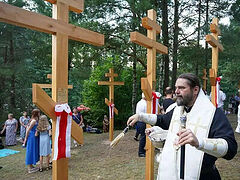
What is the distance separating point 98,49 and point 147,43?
247 inches

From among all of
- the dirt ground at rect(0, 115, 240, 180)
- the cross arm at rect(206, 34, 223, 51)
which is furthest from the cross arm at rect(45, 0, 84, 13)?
the dirt ground at rect(0, 115, 240, 180)

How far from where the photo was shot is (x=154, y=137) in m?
2.75

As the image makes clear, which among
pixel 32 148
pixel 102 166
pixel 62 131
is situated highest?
pixel 62 131

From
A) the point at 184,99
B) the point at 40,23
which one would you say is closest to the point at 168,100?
the point at 184,99

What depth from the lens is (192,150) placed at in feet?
7.58

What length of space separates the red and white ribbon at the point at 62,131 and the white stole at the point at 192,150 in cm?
107

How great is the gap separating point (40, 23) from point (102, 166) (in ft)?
15.3

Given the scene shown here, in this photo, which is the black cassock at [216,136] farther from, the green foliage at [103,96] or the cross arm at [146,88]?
the green foliage at [103,96]

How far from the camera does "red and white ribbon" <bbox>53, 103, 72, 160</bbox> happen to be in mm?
2598

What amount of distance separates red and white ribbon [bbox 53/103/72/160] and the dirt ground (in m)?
2.87

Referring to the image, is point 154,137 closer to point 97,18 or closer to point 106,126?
point 97,18

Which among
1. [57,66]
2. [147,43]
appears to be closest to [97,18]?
[147,43]

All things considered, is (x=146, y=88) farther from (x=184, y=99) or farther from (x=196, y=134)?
(x=196, y=134)

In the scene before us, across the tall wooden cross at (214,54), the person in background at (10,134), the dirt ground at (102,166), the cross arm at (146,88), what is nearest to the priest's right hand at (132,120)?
the cross arm at (146,88)
